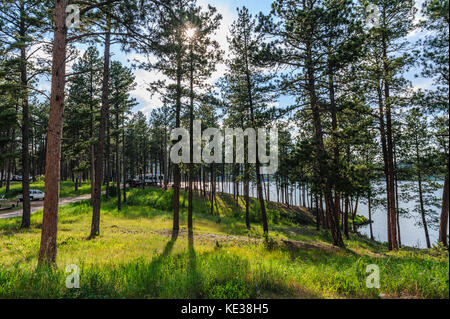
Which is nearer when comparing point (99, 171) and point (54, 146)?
point (54, 146)

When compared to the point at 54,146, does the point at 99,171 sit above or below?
below

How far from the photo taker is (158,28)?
7.38 meters

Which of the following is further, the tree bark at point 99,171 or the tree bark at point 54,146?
the tree bark at point 99,171

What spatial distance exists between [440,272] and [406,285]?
76cm

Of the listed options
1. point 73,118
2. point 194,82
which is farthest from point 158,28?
A: point 73,118

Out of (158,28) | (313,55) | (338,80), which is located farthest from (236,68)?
(158,28)

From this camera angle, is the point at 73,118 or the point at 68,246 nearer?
the point at 68,246

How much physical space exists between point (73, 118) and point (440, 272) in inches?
993

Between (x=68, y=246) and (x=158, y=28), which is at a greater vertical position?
(x=158, y=28)

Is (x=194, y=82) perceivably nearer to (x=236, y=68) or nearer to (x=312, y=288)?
(x=236, y=68)

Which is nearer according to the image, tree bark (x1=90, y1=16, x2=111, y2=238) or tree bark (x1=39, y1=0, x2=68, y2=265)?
tree bark (x1=39, y1=0, x2=68, y2=265)

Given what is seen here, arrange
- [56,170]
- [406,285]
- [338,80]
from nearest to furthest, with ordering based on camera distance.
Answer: [406,285] → [56,170] → [338,80]

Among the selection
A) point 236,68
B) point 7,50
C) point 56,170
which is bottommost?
point 56,170
